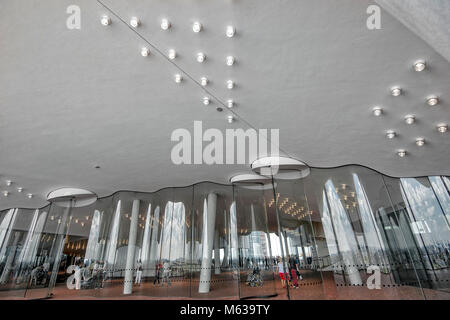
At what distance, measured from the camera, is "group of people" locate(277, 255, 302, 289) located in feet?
37.4

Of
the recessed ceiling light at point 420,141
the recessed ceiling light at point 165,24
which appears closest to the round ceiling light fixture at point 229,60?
the recessed ceiling light at point 165,24

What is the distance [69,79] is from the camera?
6492mm

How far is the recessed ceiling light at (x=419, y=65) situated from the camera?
597cm

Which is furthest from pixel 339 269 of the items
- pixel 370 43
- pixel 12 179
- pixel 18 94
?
pixel 12 179

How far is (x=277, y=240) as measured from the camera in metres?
12.2

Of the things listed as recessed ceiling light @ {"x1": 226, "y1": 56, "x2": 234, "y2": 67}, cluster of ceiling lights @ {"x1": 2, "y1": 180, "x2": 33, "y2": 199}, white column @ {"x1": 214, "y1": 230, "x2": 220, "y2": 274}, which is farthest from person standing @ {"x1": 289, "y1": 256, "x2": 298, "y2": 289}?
cluster of ceiling lights @ {"x1": 2, "y1": 180, "x2": 33, "y2": 199}

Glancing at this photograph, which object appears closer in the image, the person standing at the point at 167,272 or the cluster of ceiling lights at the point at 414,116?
the cluster of ceiling lights at the point at 414,116

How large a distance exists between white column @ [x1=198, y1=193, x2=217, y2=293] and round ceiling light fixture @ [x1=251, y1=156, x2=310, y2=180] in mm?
3489

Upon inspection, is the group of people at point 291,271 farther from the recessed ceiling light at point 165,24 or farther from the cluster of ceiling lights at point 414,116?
the recessed ceiling light at point 165,24

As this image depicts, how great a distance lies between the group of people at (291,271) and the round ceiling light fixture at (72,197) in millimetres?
11105

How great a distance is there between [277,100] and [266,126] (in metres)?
1.32

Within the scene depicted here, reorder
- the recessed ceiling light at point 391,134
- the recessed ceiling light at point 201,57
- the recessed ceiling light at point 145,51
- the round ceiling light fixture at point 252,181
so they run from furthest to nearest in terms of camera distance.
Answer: the round ceiling light fixture at point 252,181 < the recessed ceiling light at point 391,134 < the recessed ceiling light at point 201,57 < the recessed ceiling light at point 145,51

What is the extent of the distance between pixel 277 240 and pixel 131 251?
26.4 feet

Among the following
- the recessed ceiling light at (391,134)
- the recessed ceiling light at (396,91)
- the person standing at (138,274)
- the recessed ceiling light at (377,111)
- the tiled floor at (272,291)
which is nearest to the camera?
the recessed ceiling light at (396,91)
